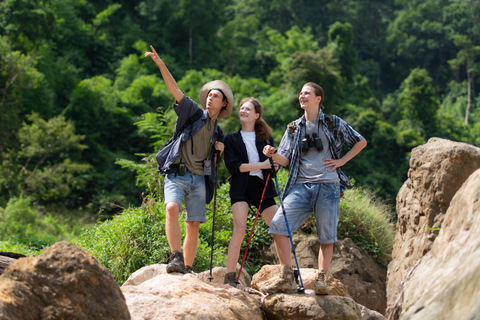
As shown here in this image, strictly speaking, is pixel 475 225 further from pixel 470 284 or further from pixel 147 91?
pixel 147 91

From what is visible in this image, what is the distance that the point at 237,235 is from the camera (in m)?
4.86

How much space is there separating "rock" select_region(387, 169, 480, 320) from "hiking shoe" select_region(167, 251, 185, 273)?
1.89 meters

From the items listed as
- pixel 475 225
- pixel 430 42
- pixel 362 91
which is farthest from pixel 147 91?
pixel 430 42

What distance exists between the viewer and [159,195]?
7.65 m

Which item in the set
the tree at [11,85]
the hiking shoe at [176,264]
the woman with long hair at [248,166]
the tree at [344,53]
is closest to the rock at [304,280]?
the woman with long hair at [248,166]

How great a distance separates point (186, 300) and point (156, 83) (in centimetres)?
2411

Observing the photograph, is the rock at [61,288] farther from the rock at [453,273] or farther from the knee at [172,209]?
the rock at [453,273]

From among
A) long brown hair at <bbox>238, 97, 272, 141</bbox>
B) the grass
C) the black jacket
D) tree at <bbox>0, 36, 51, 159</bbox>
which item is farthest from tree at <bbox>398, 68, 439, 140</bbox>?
the black jacket

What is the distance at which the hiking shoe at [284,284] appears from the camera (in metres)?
4.40

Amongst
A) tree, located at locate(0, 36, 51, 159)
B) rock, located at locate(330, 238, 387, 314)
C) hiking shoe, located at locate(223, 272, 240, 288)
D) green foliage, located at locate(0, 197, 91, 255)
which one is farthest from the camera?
tree, located at locate(0, 36, 51, 159)

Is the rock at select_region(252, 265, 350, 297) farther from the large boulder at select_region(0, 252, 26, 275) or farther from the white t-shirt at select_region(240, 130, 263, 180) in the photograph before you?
the large boulder at select_region(0, 252, 26, 275)

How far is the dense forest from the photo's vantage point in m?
21.7

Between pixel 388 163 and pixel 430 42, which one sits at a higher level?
pixel 430 42

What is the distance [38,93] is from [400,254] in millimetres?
23837
